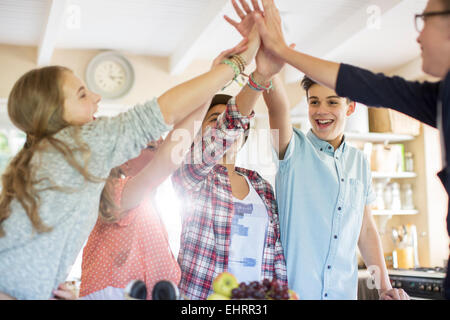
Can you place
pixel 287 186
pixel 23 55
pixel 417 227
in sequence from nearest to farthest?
pixel 287 186, pixel 23 55, pixel 417 227

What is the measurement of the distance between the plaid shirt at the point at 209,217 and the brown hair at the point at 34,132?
47 cm

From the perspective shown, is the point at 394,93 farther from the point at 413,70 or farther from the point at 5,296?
the point at 413,70

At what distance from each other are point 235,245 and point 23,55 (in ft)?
10.5

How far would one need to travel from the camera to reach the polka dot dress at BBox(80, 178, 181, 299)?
120cm

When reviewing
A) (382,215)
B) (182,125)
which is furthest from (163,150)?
(382,215)

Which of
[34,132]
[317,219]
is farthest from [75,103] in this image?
[317,219]

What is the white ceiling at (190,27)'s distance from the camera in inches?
122

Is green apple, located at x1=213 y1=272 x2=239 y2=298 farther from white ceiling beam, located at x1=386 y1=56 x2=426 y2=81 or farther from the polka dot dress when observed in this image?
white ceiling beam, located at x1=386 y1=56 x2=426 y2=81

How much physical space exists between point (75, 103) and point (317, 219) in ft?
2.73
